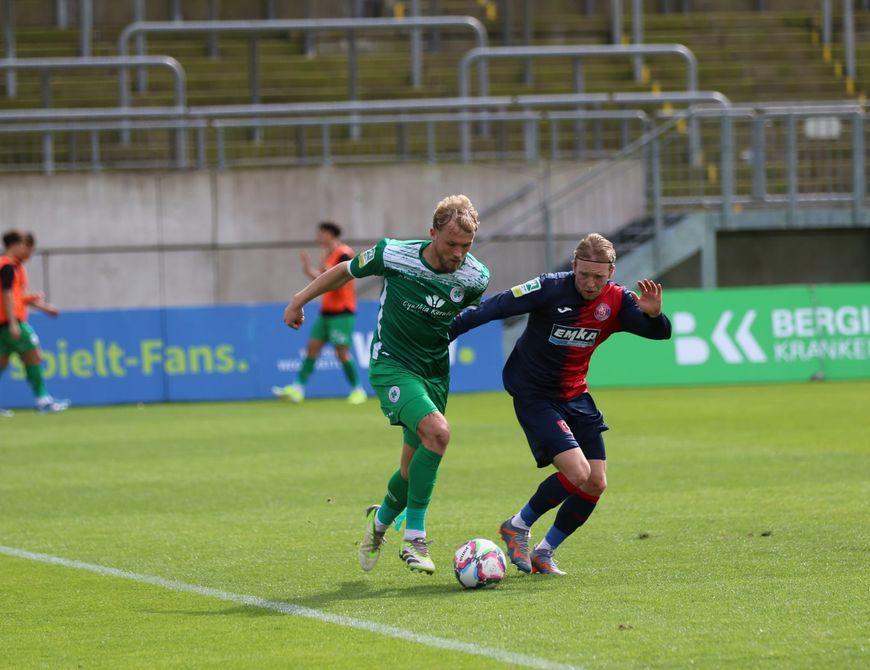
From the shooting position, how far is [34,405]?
2114 cm

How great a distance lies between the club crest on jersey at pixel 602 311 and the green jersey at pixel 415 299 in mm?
584

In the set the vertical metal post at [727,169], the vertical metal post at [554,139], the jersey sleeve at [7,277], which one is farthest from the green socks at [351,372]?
the vertical metal post at [727,169]

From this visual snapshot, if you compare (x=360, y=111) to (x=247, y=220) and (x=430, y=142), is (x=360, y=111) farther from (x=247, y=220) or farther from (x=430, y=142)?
(x=247, y=220)

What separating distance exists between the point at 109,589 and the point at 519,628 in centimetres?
228

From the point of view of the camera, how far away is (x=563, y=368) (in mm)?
7938

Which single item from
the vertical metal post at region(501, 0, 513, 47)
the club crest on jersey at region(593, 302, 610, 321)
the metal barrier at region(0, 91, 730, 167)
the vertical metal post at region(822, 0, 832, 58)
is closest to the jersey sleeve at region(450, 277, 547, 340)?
the club crest on jersey at region(593, 302, 610, 321)

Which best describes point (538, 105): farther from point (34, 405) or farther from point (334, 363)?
point (34, 405)

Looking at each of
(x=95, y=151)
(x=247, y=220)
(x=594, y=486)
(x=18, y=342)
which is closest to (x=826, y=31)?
(x=247, y=220)

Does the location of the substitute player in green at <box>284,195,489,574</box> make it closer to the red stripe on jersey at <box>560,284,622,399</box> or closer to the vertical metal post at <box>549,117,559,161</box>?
the red stripe on jersey at <box>560,284,622,399</box>

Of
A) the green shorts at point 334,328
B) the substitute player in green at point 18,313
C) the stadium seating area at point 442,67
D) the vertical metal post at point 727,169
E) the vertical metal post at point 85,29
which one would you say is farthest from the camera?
the vertical metal post at point 85,29

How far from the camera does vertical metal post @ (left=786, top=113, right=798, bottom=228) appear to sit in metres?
24.0

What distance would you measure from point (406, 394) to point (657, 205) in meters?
16.9

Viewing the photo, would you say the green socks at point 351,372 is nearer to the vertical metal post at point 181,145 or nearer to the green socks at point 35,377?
the green socks at point 35,377

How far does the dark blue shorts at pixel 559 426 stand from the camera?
774cm
